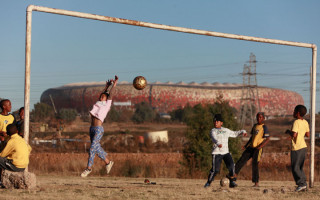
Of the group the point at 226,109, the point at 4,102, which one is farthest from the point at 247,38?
the point at 226,109

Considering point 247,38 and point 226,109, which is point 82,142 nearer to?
point 226,109

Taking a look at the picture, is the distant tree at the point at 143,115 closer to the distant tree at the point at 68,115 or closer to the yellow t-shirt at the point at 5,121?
the distant tree at the point at 68,115

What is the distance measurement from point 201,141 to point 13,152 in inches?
621

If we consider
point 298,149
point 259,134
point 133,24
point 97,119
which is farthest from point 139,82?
point 298,149

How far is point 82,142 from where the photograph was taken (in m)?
52.2

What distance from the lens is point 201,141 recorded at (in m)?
25.0

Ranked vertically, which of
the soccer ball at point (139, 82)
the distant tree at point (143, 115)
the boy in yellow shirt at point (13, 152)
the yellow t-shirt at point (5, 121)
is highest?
the soccer ball at point (139, 82)

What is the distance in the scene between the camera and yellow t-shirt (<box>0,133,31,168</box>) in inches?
394

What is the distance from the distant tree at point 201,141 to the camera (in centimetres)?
2423

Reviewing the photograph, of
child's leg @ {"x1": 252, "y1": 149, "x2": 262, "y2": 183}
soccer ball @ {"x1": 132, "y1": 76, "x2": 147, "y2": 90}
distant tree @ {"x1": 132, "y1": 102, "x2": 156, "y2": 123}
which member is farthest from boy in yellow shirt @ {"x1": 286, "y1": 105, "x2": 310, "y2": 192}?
distant tree @ {"x1": 132, "y1": 102, "x2": 156, "y2": 123}

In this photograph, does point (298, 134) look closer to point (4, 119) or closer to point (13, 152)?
point (13, 152)

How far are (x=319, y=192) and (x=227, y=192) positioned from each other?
2.26 m

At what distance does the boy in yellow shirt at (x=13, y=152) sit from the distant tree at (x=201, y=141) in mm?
13891

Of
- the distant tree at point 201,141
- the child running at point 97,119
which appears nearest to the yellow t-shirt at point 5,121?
the child running at point 97,119
